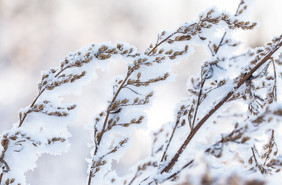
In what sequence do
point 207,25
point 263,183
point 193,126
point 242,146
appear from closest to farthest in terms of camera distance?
point 263,183, point 242,146, point 193,126, point 207,25

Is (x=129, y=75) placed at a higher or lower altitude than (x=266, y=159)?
higher

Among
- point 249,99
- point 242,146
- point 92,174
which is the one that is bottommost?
point 242,146

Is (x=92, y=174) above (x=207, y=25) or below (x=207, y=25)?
below

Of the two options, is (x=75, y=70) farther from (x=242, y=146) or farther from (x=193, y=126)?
(x=242, y=146)

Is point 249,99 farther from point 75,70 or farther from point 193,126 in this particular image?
point 75,70

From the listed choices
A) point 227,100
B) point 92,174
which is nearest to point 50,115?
point 92,174

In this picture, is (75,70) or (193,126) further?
(75,70)

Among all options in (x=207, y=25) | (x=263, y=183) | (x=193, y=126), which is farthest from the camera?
(x=207, y=25)

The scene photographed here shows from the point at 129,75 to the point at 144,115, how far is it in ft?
0.94

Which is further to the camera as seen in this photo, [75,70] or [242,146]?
[75,70]

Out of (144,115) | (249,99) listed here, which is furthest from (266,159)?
(144,115)

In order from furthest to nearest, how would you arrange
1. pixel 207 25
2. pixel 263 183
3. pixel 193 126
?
pixel 207 25
pixel 193 126
pixel 263 183

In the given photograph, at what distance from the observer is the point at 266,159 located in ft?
5.43

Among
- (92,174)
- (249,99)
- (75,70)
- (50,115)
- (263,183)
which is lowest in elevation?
(263,183)
